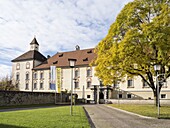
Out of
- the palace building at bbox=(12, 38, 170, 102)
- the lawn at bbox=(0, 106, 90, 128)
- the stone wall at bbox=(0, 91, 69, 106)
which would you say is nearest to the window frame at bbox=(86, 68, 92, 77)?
the palace building at bbox=(12, 38, 170, 102)

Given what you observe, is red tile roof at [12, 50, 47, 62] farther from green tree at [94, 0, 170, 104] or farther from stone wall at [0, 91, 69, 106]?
green tree at [94, 0, 170, 104]

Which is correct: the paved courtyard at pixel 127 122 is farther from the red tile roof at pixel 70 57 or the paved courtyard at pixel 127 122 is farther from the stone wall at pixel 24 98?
the red tile roof at pixel 70 57

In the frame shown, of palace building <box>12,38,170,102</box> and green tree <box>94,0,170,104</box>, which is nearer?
green tree <box>94,0,170,104</box>

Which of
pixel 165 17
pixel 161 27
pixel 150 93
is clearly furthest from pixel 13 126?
pixel 150 93

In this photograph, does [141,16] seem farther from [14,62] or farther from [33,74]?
[14,62]

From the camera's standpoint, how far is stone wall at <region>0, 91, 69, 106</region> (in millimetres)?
31217

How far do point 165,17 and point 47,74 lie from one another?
142 ft

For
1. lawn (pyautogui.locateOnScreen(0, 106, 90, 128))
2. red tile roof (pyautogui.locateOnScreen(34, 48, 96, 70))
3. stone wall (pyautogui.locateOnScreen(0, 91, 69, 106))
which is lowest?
stone wall (pyautogui.locateOnScreen(0, 91, 69, 106))

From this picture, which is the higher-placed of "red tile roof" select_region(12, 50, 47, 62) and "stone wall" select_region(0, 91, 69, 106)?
"red tile roof" select_region(12, 50, 47, 62)

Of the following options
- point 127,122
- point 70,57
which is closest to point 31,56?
point 70,57

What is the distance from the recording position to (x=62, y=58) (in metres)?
63.9

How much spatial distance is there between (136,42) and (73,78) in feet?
112

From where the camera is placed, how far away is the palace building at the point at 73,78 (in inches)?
1955

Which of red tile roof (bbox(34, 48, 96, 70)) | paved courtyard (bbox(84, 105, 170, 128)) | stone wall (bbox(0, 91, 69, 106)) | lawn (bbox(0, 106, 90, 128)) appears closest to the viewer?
lawn (bbox(0, 106, 90, 128))
